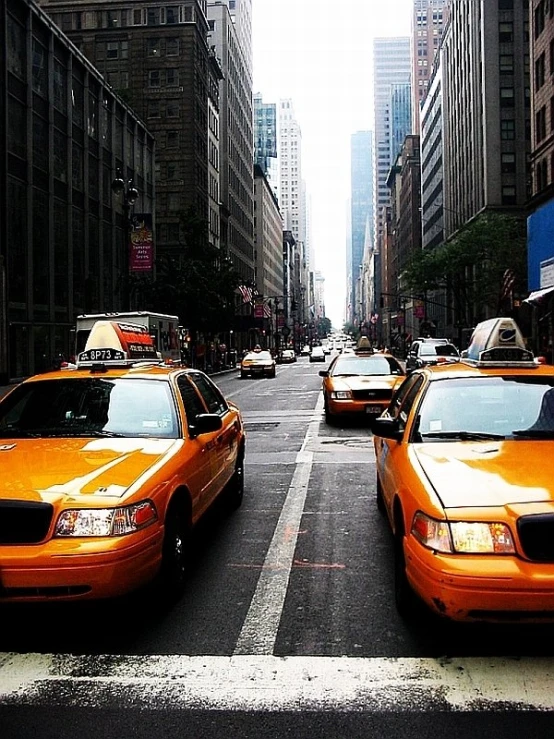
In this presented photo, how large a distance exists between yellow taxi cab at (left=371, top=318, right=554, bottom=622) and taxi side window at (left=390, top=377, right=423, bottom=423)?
0.11 ft

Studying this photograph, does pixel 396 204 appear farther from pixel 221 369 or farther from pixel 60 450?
pixel 60 450

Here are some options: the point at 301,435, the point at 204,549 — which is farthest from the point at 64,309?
the point at 204,549

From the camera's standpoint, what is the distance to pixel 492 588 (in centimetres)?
404

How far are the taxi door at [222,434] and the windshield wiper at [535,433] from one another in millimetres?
2791

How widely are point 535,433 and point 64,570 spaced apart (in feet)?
Answer: 11.3

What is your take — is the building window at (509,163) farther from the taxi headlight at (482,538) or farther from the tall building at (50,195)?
A: the taxi headlight at (482,538)

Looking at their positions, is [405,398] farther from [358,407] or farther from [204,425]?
[358,407]

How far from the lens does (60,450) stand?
582cm

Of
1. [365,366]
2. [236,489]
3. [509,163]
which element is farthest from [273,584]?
[509,163]

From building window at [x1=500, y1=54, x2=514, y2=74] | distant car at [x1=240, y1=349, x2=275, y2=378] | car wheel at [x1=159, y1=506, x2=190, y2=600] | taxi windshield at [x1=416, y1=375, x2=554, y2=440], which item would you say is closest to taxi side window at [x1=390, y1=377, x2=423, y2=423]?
Result: taxi windshield at [x1=416, y1=375, x2=554, y2=440]

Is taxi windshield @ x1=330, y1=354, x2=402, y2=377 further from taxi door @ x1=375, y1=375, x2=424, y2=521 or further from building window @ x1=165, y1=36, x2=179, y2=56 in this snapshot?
building window @ x1=165, y1=36, x2=179, y2=56

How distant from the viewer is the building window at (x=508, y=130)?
69312 millimetres

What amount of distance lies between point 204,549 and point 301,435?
854 cm

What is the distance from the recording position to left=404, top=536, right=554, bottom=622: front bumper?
4.02 meters
